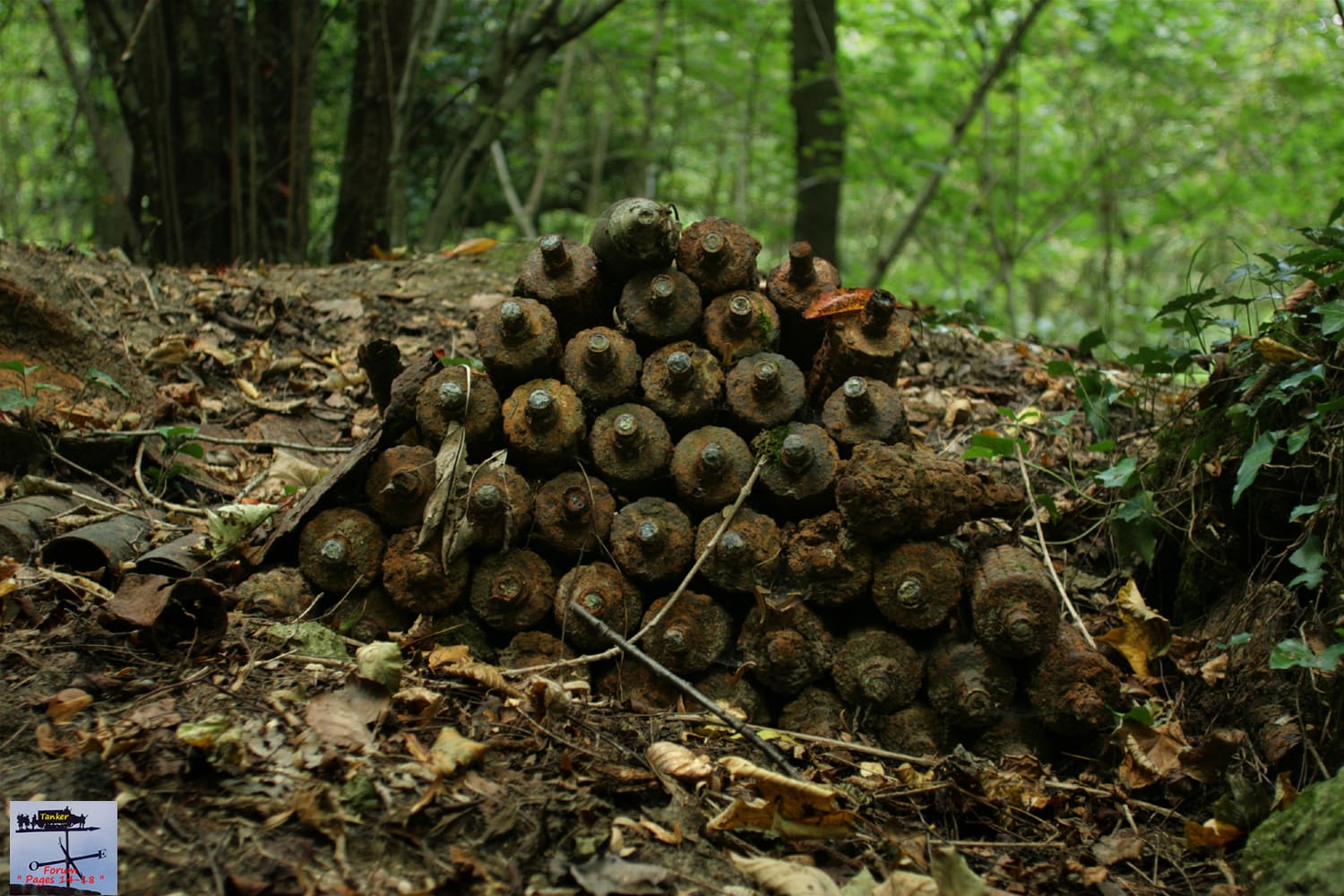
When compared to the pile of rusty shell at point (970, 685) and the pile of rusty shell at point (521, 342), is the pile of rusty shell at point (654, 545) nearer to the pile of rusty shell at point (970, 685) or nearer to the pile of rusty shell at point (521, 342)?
the pile of rusty shell at point (521, 342)

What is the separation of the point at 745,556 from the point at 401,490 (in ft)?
3.47

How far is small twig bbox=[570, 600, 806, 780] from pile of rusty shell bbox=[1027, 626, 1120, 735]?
31.8 inches

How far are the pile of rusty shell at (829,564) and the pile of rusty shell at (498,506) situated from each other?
832 mm

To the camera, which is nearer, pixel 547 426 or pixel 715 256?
pixel 547 426

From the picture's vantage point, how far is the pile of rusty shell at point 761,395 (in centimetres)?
298

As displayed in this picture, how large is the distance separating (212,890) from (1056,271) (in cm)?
1640

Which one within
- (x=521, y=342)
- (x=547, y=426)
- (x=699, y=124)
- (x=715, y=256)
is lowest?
(x=547, y=426)

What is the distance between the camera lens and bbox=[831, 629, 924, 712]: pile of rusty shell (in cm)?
274

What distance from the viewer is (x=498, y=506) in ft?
9.29

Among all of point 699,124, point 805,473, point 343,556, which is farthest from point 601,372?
point 699,124

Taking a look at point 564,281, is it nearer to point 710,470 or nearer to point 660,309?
point 660,309

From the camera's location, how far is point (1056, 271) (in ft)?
52.4

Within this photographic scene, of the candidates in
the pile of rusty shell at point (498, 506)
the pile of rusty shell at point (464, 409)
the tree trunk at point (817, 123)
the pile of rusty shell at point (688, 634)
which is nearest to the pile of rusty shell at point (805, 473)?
the pile of rusty shell at point (688, 634)

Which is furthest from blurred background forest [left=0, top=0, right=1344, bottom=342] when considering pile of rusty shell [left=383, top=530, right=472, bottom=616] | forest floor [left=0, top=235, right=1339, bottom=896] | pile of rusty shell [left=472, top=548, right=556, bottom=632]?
pile of rusty shell [left=383, top=530, right=472, bottom=616]
